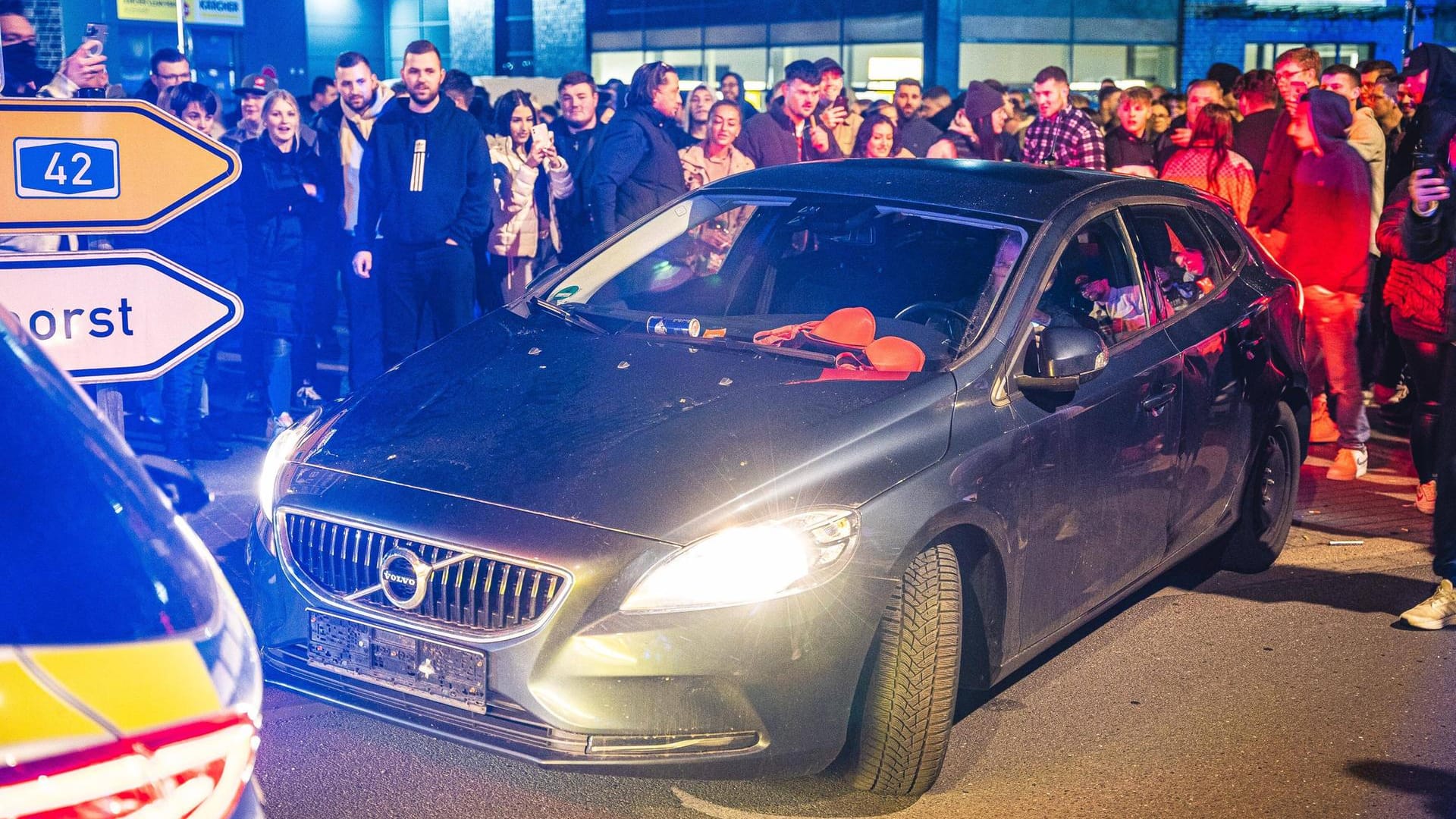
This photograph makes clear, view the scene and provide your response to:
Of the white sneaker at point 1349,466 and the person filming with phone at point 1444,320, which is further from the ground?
the person filming with phone at point 1444,320

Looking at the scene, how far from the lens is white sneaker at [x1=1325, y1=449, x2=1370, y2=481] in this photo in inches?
310

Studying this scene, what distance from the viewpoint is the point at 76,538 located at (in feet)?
5.95

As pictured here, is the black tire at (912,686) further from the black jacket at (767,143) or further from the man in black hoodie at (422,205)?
the black jacket at (767,143)

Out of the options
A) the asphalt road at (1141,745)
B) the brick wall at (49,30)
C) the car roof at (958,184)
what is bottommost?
the asphalt road at (1141,745)

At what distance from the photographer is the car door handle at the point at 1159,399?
4.84 meters

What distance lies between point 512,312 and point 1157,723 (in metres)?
2.40

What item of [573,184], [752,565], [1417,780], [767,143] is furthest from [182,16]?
[1417,780]

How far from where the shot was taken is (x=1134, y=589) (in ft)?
16.4

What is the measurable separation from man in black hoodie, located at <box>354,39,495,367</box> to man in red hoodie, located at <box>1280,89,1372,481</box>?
4289 mm

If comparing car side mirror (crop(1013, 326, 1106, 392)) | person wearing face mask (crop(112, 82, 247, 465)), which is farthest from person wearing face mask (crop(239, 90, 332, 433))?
car side mirror (crop(1013, 326, 1106, 392))

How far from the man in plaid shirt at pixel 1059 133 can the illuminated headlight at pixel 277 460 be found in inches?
253

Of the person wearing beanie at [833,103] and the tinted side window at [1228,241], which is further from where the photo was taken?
the person wearing beanie at [833,103]

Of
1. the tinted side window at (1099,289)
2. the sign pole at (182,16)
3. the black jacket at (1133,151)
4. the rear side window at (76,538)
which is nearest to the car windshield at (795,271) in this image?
the tinted side window at (1099,289)

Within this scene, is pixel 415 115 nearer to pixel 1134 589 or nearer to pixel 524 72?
pixel 1134 589
